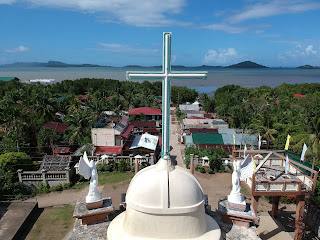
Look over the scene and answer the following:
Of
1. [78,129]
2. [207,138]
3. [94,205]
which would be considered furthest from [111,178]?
[94,205]

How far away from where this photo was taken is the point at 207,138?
102 feet

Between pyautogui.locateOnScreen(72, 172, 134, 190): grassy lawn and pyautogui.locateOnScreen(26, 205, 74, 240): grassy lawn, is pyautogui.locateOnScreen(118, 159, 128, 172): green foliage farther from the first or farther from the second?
pyautogui.locateOnScreen(26, 205, 74, 240): grassy lawn

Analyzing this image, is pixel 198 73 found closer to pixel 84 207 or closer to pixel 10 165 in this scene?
pixel 84 207

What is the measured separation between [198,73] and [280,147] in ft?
78.2

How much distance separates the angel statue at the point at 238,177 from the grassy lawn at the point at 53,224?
11.8 metres

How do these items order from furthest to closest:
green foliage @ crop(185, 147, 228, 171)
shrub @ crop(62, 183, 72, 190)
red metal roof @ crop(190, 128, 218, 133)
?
red metal roof @ crop(190, 128, 218, 133) → green foliage @ crop(185, 147, 228, 171) → shrub @ crop(62, 183, 72, 190)

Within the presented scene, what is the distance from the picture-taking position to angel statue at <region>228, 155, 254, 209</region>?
28.8 ft

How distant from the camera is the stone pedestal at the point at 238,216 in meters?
8.39

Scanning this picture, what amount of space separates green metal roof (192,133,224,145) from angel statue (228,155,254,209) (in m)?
20.7

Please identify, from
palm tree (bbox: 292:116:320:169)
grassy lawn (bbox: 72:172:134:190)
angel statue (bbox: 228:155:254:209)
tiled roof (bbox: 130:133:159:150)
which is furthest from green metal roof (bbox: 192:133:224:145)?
angel statue (bbox: 228:155:254:209)

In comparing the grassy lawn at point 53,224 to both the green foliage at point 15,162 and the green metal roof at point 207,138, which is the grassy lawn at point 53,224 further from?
the green metal roof at point 207,138

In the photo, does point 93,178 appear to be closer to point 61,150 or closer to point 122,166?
point 122,166

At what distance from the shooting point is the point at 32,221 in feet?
55.1

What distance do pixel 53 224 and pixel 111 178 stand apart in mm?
7647
